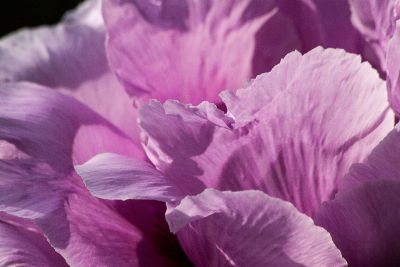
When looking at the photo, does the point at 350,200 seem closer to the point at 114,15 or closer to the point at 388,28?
the point at 388,28

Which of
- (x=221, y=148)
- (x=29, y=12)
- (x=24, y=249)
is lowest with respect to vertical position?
(x=29, y=12)

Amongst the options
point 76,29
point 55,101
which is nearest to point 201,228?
point 55,101

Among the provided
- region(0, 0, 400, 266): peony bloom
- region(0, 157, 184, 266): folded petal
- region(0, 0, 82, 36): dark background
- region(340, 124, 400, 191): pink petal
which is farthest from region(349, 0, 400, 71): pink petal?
region(0, 0, 82, 36): dark background

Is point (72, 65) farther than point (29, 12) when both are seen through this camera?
No

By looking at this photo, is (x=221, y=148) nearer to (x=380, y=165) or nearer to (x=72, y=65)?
(x=380, y=165)

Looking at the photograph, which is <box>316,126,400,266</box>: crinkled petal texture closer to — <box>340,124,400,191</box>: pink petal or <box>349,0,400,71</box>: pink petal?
<box>340,124,400,191</box>: pink petal

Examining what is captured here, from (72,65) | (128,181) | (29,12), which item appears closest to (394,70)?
(128,181)

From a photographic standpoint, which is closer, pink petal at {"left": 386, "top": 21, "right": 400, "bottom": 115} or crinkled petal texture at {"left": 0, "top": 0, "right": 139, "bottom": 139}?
pink petal at {"left": 386, "top": 21, "right": 400, "bottom": 115}
